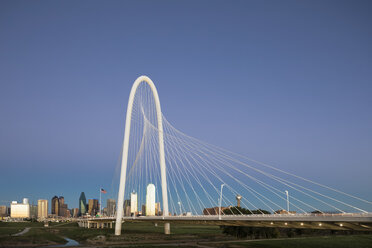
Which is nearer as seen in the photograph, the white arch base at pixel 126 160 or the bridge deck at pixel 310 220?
the bridge deck at pixel 310 220

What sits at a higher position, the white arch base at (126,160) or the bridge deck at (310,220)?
the white arch base at (126,160)

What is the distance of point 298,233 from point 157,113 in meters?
35.8

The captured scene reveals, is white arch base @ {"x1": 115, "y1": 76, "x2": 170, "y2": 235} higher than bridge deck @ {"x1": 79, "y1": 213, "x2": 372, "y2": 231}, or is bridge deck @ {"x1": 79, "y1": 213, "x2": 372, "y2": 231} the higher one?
white arch base @ {"x1": 115, "y1": 76, "x2": 170, "y2": 235}

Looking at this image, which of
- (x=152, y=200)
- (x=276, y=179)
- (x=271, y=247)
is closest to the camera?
(x=276, y=179)

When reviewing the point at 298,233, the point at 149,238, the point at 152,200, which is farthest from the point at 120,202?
the point at 152,200

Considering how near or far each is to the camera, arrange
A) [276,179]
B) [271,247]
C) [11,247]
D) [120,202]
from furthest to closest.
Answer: [120,202] → [11,247] → [271,247] → [276,179]

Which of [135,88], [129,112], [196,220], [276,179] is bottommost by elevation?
[196,220]

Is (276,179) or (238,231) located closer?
(276,179)

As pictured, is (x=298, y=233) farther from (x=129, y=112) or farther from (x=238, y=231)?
(x=129, y=112)

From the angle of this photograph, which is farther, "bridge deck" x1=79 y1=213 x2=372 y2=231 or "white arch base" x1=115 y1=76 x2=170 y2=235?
"white arch base" x1=115 y1=76 x2=170 y2=235

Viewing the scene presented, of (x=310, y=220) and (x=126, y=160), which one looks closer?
(x=310, y=220)

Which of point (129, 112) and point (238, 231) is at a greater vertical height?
point (129, 112)

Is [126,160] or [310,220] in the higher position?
[126,160]

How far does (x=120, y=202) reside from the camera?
60.8 metres
